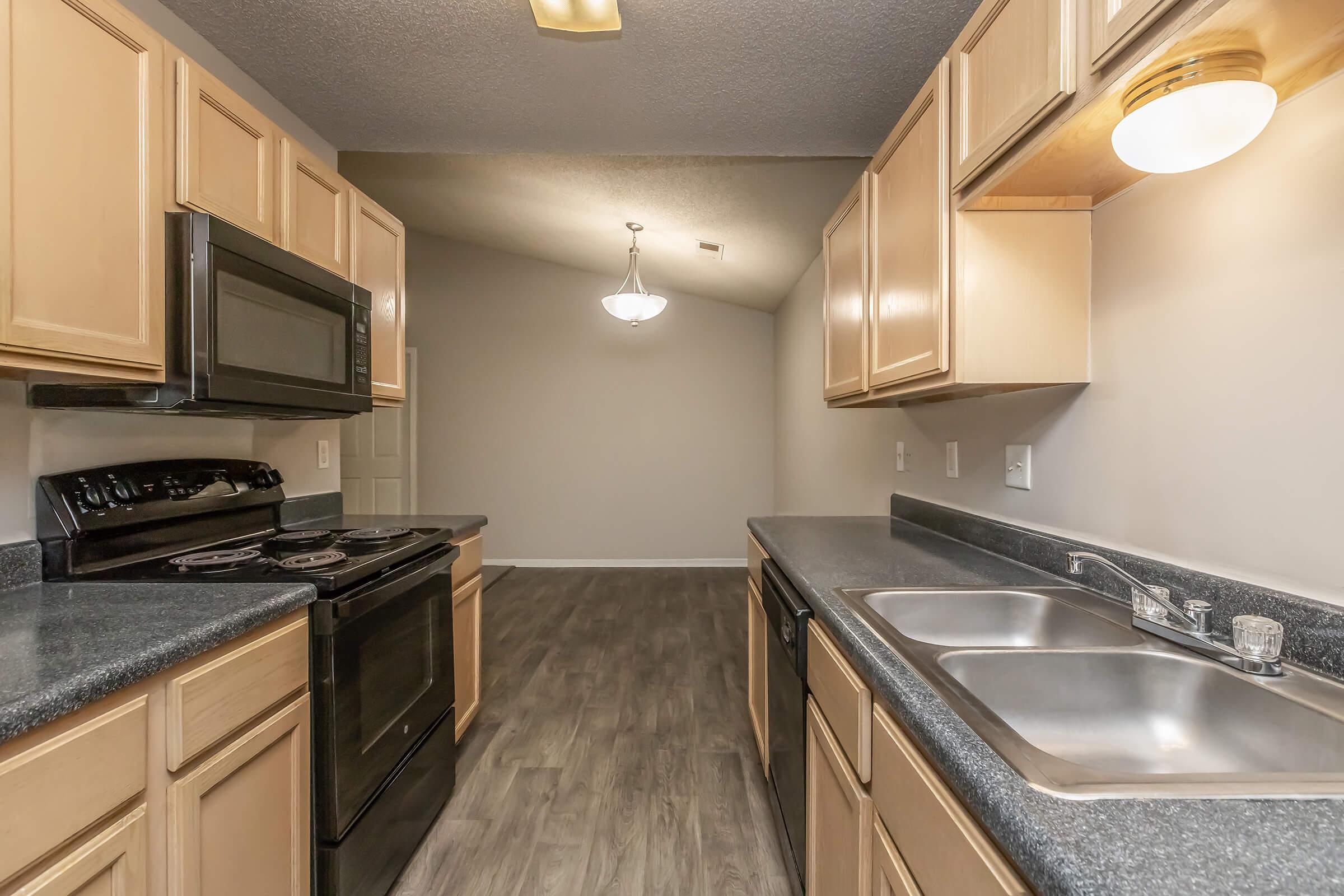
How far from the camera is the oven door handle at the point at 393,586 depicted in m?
1.37

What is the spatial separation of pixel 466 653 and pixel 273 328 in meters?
1.35

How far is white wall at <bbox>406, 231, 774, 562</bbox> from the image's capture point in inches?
219

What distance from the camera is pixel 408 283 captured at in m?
5.56

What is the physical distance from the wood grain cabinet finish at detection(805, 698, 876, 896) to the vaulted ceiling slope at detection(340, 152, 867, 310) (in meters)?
2.40

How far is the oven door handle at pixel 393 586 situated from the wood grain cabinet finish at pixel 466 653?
0.95 ft

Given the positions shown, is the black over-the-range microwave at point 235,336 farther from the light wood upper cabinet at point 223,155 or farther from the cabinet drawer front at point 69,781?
the cabinet drawer front at point 69,781

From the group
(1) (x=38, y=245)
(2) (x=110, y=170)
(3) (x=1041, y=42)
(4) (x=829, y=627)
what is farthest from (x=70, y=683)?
(3) (x=1041, y=42)

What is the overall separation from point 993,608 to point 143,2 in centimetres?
266

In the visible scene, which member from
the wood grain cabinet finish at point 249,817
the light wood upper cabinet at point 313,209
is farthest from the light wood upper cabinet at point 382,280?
the wood grain cabinet finish at point 249,817

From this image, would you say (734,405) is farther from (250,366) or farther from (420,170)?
(250,366)

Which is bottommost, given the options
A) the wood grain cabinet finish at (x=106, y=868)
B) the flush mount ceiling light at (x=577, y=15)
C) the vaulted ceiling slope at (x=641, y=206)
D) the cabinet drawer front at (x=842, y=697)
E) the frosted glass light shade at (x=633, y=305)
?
the wood grain cabinet finish at (x=106, y=868)

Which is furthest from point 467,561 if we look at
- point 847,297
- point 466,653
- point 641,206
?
point 641,206

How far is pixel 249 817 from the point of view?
3.76 ft

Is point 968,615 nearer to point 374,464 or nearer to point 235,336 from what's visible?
point 235,336
